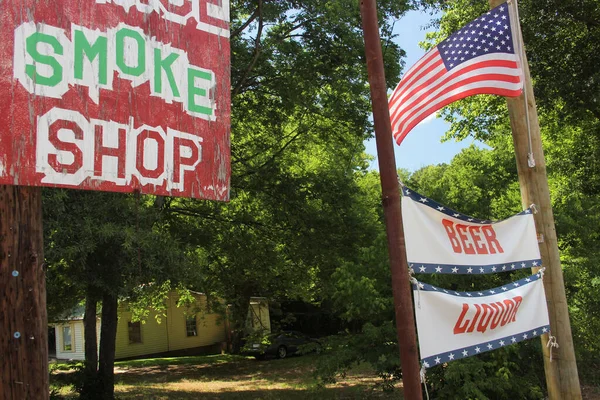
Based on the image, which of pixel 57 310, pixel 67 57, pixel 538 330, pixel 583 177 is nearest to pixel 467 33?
pixel 538 330

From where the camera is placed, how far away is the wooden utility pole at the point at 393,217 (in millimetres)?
3945

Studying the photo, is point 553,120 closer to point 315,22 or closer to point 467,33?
point 315,22

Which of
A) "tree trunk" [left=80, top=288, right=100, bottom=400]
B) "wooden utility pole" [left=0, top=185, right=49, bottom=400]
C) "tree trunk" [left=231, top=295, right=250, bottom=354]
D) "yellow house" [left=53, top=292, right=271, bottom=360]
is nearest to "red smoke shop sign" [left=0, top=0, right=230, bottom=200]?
"wooden utility pole" [left=0, top=185, right=49, bottom=400]

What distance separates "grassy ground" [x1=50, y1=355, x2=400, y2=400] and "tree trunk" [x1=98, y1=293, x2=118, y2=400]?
718mm

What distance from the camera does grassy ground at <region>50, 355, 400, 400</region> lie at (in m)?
13.5

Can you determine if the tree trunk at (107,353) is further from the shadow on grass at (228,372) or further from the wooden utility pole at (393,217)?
the wooden utility pole at (393,217)

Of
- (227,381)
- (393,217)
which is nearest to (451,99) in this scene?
(393,217)

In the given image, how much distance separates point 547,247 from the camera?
5711 millimetres

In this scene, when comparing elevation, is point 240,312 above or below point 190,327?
above

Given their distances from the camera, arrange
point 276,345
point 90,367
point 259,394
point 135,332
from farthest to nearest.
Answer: point 135,332 < point 276,345 < point 259,394 < point 90,367

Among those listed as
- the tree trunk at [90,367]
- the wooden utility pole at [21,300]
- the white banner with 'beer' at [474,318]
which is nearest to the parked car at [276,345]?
the tree trunk at [90,367]

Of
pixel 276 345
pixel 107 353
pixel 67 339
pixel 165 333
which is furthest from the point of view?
pixel 165 333

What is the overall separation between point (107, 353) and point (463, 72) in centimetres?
1199

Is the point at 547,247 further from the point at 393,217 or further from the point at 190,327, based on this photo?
the point at 190,327
